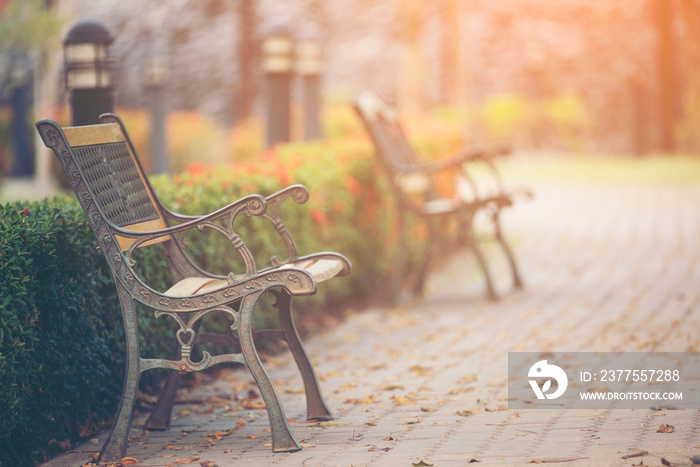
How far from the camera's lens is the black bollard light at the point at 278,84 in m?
9.45

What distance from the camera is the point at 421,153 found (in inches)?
347

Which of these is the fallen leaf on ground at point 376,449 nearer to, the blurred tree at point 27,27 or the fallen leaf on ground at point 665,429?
the fallen leaf on ground at point 665,429

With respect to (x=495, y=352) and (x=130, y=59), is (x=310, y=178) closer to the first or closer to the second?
(x=495, y=352)

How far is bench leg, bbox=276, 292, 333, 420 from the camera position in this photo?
12.9ft

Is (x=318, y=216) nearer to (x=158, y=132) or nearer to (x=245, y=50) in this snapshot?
(x=158, y=132)

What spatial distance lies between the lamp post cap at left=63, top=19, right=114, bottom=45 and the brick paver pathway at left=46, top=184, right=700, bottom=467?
94.8 inches

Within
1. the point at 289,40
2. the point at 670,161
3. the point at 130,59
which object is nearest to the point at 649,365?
the point at 289,40

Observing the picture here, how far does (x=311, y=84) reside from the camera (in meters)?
10.9

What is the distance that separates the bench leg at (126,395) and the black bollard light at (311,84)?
23.9 feet

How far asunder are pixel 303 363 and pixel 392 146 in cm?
339

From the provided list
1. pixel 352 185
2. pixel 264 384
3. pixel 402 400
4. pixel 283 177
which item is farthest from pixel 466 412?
pixel 352 185

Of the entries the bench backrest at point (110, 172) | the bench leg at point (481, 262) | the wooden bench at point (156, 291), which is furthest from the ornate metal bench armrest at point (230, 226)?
the bench leg at point (481, 262)

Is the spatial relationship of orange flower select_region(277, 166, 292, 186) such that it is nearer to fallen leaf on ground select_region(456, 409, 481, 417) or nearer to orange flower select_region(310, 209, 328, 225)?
orange flower select_region(310, 209, 328, 225)

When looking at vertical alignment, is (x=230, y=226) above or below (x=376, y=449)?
above
